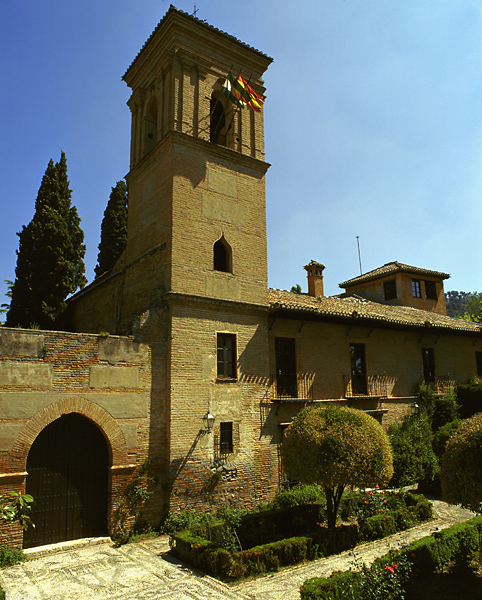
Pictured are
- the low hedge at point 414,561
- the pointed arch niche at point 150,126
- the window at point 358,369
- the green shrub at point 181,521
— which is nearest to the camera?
the low hedge at point 414,561

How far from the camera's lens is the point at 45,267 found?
17656mm

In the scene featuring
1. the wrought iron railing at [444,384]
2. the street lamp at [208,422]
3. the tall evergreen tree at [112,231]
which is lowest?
the street lamp at [208,422]

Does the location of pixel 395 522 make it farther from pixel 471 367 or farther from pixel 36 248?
pixel 36 248

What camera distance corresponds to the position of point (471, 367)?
71.1 ft

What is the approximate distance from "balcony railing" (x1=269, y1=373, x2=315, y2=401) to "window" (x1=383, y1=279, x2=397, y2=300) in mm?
11573

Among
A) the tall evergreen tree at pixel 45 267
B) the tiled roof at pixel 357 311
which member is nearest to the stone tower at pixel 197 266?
the tiled roof at pixel 357 311

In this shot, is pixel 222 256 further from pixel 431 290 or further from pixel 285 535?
pixel 431 290

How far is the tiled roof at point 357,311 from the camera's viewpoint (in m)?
15.2

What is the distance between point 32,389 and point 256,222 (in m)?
8.64

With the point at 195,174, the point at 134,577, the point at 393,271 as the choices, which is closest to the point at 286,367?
the point at 195,174

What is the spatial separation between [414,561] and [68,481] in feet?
25.7

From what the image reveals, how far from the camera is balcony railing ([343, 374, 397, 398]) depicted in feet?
54.4

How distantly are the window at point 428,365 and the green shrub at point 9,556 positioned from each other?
1610cm

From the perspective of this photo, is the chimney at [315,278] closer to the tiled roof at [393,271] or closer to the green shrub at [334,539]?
the tiled roof at [393,271]
